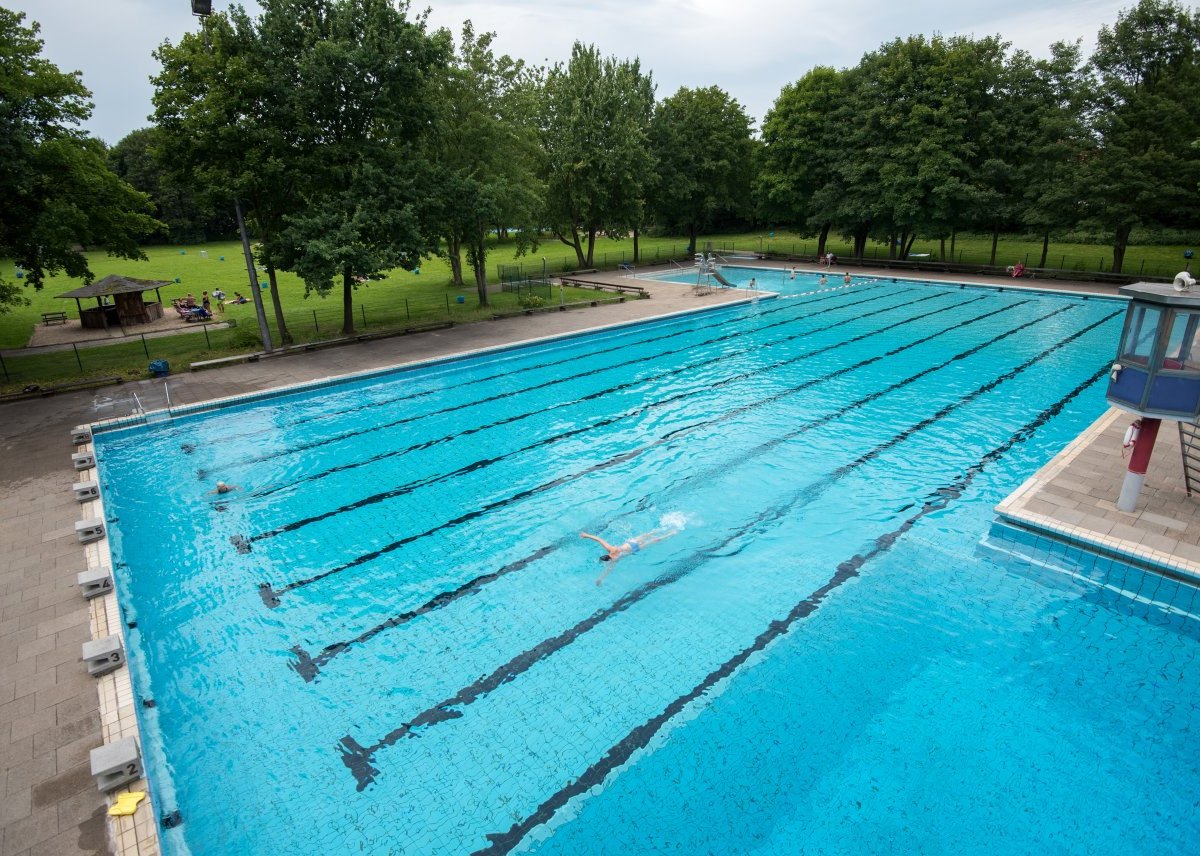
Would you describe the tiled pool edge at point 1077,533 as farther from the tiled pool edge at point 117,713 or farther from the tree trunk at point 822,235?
the tree trunk at point 822,235

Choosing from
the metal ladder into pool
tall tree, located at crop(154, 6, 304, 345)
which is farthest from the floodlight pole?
the metal ladder into pool

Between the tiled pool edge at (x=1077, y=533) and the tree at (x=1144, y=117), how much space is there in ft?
67.2

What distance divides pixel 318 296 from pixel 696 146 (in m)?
24.1

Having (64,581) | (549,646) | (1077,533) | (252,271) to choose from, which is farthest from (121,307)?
(1077,533)

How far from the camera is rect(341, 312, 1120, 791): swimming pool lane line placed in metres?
5.62

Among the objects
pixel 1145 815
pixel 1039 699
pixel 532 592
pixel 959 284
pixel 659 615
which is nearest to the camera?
pixel 1145 815

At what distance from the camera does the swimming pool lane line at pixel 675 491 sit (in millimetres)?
6848

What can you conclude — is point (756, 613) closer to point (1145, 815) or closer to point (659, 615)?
point (659, 615)

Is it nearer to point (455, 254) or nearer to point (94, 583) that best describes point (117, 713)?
point (94, 583)

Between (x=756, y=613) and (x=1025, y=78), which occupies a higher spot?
(x=1025, y=78)

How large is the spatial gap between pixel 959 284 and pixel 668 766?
2934 cm

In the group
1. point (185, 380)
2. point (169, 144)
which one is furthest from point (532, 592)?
point (169, 144)

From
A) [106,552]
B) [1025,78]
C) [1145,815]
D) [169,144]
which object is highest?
[1025,78]

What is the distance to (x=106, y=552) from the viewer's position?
827 cm
